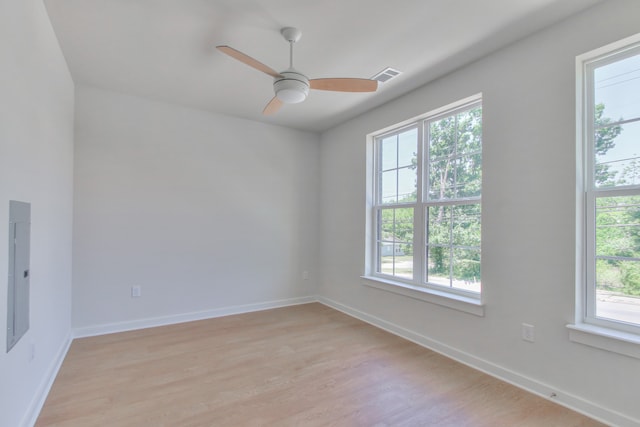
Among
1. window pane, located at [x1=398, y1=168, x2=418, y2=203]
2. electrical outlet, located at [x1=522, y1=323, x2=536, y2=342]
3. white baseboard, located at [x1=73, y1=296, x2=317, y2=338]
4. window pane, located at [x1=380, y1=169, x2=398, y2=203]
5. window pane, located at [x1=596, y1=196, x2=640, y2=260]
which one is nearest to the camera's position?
window pane, located at [x1=596, y1=196, x2=640, y2=260]

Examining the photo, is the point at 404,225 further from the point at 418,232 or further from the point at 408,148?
the point at 408,148

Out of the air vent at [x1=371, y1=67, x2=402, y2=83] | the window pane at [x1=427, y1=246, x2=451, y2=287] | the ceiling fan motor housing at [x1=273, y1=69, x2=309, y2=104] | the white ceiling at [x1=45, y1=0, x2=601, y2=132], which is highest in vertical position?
the white ceiling at [x1=45, y1=0, x2=601, y2=132]

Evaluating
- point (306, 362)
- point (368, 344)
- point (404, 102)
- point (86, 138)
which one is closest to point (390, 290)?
point (368, 344)

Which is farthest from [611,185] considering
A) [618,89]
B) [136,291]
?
[136,291]

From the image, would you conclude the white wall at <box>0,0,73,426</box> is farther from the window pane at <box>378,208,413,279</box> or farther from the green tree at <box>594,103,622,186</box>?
the green tree at <box>594,103,622,186</box>

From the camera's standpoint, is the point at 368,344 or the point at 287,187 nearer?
the point at 368,344

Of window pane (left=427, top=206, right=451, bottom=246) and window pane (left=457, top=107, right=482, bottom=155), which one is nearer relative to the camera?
window pane (left=457, top=107, right=482, bottom=155)

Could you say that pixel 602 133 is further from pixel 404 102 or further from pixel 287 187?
pixel 287 187

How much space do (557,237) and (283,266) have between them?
3284 mm

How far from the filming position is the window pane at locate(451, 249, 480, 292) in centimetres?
276

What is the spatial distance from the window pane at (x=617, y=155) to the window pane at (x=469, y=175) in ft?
2.60

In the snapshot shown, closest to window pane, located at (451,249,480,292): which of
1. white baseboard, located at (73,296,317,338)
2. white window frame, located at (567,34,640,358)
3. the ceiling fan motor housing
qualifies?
white window frame, located at (567,34,640,358)

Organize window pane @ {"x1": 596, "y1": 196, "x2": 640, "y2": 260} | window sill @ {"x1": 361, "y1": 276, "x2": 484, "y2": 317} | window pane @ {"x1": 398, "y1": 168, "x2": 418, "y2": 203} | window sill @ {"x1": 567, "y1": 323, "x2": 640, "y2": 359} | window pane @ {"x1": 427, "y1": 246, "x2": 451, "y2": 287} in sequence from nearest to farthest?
window sill @ {"x1": 567, "y1": 323, "x2": 640, "y2": 359} < window pane @ {"x1": 596, "y1": 196, "x2": 640, "y2": 260} < window sill @ {"x1": 361, "y1": 276, "x2": 484, "y2": 317} < window pane @ {"x1": 427, "y1": 246, "x2": 451, "y2": 287} < window pane @ {"x1": 398, "y1": 168, "x2": 418, "y2": 203}

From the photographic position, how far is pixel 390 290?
3496mm
